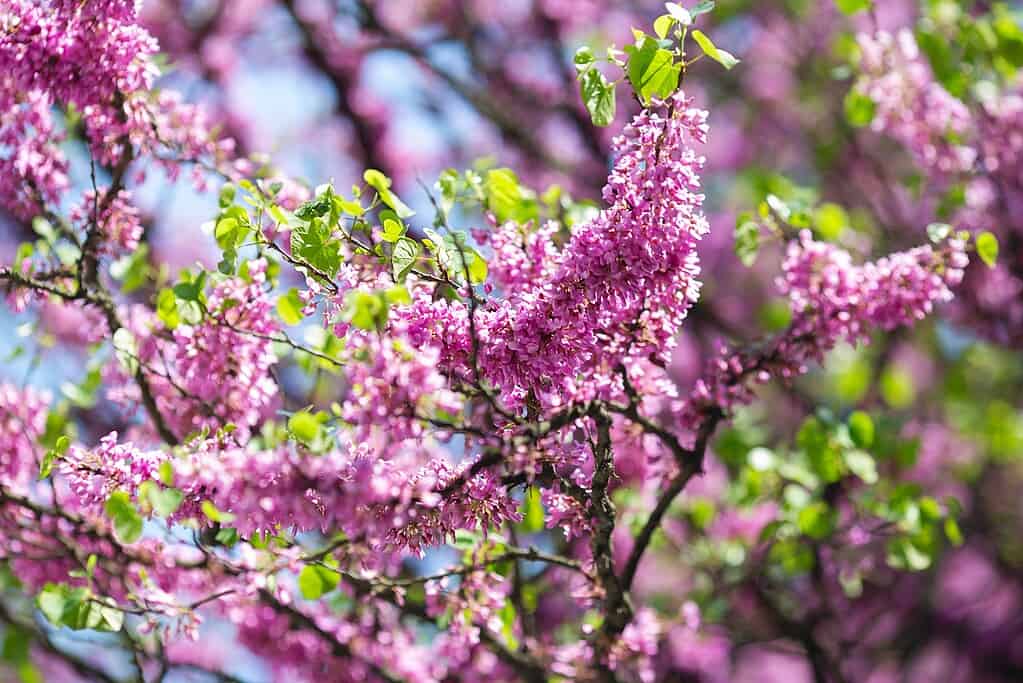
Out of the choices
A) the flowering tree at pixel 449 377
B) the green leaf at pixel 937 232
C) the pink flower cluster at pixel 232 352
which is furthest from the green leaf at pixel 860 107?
the pink flower cluster at pixel 232 352

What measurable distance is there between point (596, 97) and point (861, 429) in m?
1.52

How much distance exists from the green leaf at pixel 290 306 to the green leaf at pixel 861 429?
5.85ft

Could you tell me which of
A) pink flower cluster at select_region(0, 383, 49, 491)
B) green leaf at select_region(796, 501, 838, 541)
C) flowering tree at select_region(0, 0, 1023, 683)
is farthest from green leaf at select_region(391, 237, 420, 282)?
green leaf at select_region(796, 501, 838, 541)

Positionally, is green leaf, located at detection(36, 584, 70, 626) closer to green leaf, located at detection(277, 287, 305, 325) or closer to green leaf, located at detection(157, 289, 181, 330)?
green leaf, located at detection(157, 289, 181, 330)

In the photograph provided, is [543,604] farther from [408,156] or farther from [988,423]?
[408,156]

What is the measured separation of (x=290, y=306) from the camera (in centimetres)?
201

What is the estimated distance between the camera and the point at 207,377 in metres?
2.39

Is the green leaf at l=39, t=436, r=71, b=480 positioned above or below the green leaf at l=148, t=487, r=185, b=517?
above

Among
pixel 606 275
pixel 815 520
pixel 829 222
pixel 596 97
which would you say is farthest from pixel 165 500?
pixel 829 222

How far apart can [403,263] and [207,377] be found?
69cm

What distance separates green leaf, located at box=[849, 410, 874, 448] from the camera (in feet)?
9.93

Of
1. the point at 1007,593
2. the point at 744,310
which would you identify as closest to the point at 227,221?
the point at 744,310

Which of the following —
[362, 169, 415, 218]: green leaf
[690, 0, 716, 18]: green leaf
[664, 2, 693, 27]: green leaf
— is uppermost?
[690, 0, 716, 18]: green leaf

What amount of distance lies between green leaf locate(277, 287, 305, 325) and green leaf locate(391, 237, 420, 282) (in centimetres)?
21
